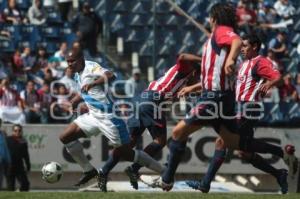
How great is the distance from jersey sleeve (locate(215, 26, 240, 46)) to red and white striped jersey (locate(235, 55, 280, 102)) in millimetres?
2009

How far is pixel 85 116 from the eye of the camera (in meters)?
13.6

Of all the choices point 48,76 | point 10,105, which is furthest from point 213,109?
point 48,76

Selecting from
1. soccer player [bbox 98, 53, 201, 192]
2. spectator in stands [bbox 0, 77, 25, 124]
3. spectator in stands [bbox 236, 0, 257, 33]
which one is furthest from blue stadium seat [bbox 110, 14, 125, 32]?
soccer player [bbox 98, 53, 201, 192]

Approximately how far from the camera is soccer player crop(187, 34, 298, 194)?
13.6 meters

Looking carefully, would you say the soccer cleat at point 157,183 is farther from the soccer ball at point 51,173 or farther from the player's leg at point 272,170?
the player's leg at point 272,170

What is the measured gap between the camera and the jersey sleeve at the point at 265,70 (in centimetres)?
1372

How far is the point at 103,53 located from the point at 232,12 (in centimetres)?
1063

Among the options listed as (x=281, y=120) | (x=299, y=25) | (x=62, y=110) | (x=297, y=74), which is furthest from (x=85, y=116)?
(x=299, y=25)

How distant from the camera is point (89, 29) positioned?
2219cm

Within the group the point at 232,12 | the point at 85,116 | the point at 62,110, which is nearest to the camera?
the point at 232,12

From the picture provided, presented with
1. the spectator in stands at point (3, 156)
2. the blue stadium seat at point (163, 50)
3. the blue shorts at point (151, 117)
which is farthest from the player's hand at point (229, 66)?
the blue stadium seat at point (163, 50)

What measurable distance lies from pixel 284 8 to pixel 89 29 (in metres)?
5.59

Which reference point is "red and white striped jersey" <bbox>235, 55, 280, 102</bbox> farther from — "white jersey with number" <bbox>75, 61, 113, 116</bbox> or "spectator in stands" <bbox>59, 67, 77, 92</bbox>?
"spectator in stands" <bbox>59, 67, 77, 92</bbox>

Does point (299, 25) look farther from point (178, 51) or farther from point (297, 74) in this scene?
point (178, 51)
